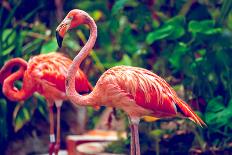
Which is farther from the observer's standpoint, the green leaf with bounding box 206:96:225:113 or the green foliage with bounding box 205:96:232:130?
the green leaf with bounding box 206:96:225:113

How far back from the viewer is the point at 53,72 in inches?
223

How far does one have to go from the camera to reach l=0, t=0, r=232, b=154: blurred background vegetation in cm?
623

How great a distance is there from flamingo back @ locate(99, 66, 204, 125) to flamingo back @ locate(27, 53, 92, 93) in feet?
3.13

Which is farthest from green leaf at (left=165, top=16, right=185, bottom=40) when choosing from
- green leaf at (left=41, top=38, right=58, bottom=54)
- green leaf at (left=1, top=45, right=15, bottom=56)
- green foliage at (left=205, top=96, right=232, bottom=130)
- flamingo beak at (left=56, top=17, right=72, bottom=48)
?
green leaf at (left=1, top=45, right=15, bottom=56)

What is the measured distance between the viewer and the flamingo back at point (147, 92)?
4.66 m

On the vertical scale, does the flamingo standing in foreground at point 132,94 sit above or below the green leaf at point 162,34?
below

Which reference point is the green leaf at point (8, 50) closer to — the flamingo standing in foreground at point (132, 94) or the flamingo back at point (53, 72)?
the flamingo back at point (53, 72)

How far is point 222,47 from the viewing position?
6.47m

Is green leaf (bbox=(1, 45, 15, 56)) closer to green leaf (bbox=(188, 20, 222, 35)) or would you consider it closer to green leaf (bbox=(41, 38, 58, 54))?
Answer: green leaf (bbox=(41, 38, 58, 54))

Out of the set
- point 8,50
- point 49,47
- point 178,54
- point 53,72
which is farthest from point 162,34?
point 8,50

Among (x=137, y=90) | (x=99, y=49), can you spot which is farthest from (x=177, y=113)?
(x=99, y=49)

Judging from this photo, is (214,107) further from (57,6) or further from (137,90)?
(57,6)

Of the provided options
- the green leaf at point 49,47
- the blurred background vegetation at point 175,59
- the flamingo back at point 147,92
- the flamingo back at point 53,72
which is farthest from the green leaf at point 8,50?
the flamingo back at point 147,92

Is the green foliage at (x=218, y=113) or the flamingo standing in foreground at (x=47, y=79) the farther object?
the green foliage at (x=218, y=113)
